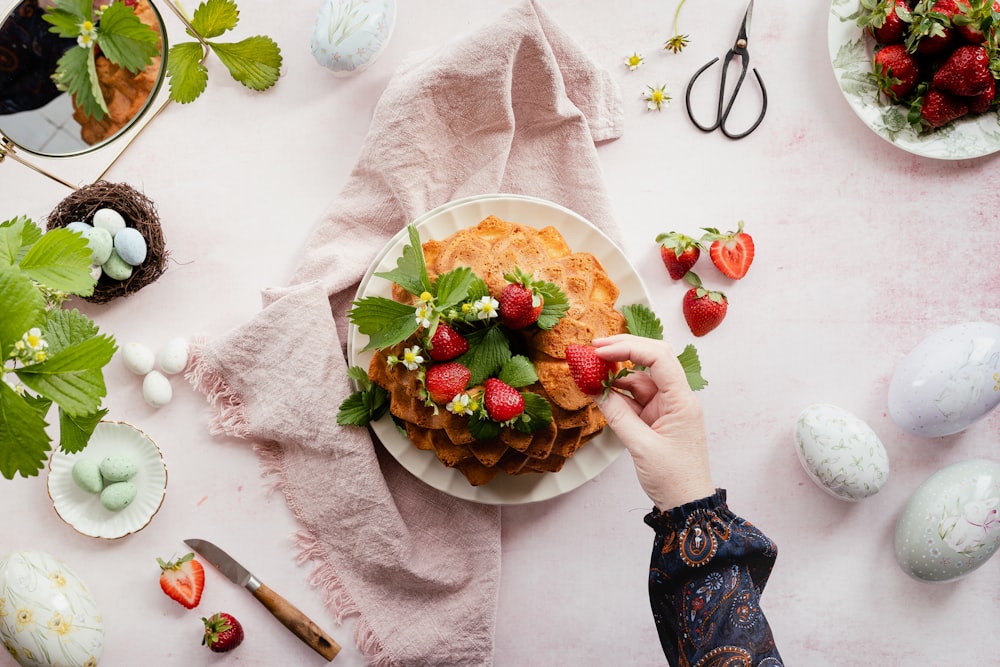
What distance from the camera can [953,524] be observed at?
5.79ft

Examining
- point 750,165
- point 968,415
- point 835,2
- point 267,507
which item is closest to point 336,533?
point 267,507

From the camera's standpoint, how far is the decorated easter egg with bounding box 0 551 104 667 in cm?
168

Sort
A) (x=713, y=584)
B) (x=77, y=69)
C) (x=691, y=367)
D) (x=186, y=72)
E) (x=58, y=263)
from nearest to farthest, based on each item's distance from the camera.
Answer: (x=58, y=263), (x=77, y=69), (x=713, y=584), (x=691, y=367), (x=186, y=72)

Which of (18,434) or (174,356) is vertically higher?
(18,434)

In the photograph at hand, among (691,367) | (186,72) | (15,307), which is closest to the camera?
(15,307)

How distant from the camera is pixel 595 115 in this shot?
1903 mm

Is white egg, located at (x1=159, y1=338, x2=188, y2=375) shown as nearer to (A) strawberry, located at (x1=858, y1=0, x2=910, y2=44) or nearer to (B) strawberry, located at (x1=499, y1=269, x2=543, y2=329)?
(B) strawberry, located at (x1=499, y1=269, x2=543, y2=329)

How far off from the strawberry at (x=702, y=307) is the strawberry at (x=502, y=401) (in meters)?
0.65

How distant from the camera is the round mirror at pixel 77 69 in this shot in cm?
132

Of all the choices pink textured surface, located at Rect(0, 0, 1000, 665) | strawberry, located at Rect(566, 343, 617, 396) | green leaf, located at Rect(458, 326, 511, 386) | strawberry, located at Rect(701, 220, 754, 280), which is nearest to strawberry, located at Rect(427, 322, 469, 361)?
green leaf, located at Rect(458, 326, 511, 386)

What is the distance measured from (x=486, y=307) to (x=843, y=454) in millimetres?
1006

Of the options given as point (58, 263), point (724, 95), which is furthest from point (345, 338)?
point (724, 95)

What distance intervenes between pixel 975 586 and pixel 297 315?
1917mm

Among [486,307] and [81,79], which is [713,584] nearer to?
[486,307]
